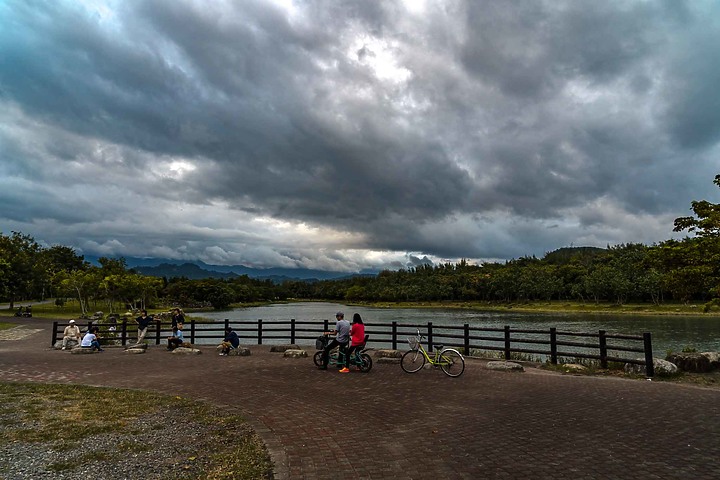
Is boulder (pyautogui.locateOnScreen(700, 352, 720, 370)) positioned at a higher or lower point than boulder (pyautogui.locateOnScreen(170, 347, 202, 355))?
higher

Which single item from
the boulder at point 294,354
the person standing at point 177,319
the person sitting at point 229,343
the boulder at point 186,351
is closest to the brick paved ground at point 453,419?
the boulder at point 294,354

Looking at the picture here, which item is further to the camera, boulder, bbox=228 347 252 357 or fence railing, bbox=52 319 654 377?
boulder, bbox=228 347 252 357

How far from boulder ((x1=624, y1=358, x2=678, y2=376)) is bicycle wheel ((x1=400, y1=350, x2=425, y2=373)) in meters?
5.84

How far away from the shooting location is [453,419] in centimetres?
774

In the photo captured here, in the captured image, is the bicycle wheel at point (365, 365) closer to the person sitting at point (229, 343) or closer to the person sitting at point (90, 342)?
the person sitting at point (229, 343)

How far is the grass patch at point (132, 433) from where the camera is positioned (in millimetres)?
5688

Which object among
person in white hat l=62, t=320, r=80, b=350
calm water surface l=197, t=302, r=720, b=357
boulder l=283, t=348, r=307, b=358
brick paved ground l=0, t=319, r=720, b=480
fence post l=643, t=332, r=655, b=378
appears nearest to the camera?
brick paved ground l=0, t=319, r=720, b=480

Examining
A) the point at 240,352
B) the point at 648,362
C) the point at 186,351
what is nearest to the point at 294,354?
the point at 240,352

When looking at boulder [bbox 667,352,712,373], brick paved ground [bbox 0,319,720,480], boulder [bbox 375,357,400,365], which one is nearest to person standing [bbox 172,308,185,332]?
brick paved ground [bbox 0,319,720,480]

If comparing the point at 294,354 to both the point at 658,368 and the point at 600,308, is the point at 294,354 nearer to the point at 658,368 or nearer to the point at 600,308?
the point at 658,368

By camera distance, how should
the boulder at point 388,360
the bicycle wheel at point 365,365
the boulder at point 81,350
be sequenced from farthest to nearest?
the boulder at point 81,350, the boulder at point 388,360, the bicycle wheel at point 365,365

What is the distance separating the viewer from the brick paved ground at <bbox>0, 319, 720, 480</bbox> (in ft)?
18.4

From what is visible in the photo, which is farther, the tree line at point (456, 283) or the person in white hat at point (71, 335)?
the person in white hat at point (71, 335)

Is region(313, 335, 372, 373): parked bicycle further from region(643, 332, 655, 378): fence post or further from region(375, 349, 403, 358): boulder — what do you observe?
region(643, 332, 655, 378): fence post
